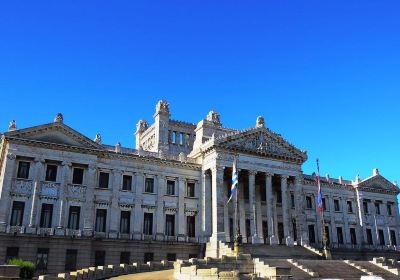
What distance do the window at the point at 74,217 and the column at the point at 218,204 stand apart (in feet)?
50.3

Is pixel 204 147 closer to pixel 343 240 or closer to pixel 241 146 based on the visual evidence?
pixel 241 146

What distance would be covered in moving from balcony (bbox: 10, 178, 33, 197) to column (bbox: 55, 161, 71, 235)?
Result: 315 cm

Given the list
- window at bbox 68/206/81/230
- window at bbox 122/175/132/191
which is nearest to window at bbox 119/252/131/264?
window at bbox 68/206/81/230

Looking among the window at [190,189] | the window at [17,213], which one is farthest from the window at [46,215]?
the window at [190,189]

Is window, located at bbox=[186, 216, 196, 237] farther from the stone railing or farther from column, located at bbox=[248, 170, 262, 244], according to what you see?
the stone railing

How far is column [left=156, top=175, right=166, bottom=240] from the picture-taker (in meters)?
50.9

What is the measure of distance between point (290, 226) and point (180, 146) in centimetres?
2227

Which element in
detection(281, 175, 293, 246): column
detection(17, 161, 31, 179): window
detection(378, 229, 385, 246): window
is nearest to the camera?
detection(17, 161, 31, 179): window

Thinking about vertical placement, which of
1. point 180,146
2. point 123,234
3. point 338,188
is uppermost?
point 180,146

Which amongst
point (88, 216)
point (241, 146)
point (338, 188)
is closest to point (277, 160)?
point (241, 146)

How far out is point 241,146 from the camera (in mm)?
54156

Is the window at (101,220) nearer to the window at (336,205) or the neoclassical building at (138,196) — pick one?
the neoclassical building at (138,196)

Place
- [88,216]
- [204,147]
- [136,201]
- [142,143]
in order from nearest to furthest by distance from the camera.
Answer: [88,216] < [136,201] < [204,147] < [142,143]

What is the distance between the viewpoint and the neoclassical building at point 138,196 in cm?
4488
